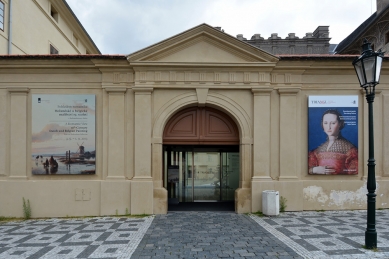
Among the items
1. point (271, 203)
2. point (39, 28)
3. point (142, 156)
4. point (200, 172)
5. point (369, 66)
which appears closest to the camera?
point (369, 66)

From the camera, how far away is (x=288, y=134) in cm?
941

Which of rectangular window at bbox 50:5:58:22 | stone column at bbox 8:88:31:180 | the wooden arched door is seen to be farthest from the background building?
stone column at bbox 8:88:31:180

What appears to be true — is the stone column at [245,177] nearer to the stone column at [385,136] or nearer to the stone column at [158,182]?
the stone column at [158,182]

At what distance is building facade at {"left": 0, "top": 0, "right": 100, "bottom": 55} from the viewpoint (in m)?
12.3

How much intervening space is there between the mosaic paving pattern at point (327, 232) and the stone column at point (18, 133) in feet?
25.3

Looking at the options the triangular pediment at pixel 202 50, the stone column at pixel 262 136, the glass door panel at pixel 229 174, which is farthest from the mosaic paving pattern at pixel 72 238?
the triangular pediment at pixel 202 50

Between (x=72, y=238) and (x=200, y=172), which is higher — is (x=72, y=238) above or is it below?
below

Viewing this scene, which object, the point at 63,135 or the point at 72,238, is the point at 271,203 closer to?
the point at 72,238

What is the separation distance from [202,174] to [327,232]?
19.7 feet

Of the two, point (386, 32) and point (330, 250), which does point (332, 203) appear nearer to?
point (330, 250)

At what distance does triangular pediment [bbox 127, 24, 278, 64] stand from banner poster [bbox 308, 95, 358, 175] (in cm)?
238

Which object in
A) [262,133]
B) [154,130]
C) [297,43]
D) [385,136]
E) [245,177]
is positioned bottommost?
[245,177]

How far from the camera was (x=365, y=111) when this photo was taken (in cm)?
958

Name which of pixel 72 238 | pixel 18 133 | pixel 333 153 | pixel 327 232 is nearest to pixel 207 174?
pixel 333 153
